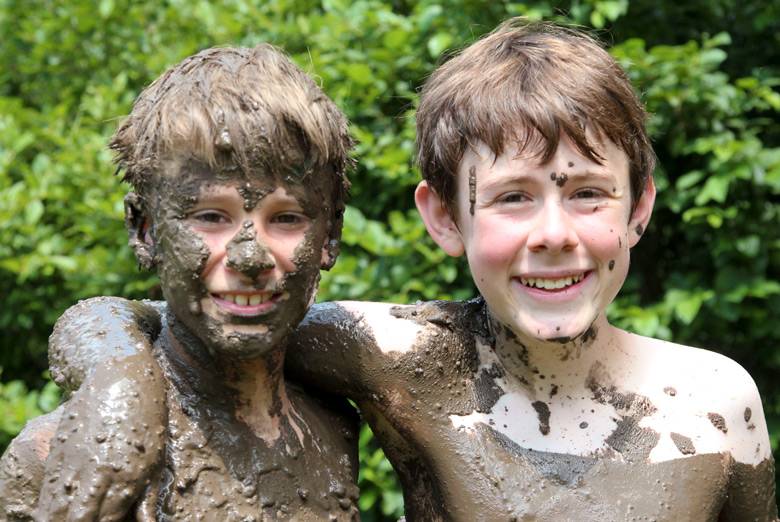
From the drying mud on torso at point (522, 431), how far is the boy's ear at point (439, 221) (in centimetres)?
15

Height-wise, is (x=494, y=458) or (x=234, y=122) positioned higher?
(x=234, y=122)

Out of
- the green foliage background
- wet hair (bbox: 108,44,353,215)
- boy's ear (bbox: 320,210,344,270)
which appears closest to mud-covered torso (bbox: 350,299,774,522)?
boy's ear (bbox: 320,210,344,270)

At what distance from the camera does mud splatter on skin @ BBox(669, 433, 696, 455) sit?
210 cm

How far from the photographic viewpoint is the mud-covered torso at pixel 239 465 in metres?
1.81

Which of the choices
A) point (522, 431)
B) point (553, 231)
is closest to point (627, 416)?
point (522, 431)

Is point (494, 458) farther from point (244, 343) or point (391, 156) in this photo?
point (391, 156)

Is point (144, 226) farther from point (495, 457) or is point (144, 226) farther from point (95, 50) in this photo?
point (95, 50)

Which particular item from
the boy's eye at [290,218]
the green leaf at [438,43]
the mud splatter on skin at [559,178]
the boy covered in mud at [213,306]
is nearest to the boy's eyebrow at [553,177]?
the mud splatter on skin at [559,178]

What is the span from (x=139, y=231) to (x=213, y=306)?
9.4 inches

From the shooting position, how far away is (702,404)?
85.7 inches

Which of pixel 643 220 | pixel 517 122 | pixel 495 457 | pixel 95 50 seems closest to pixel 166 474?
pixel 495 457

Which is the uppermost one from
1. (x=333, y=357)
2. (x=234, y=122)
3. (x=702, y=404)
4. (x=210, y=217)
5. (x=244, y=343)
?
(x=234, y=122)

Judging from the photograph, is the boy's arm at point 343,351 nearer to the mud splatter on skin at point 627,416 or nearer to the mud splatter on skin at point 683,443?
the mud splatter on skin at point 627,416

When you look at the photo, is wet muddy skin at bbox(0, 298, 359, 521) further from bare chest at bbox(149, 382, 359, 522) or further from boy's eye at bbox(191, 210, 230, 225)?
boy's eye at bbox(191, 210, 230, 225)
